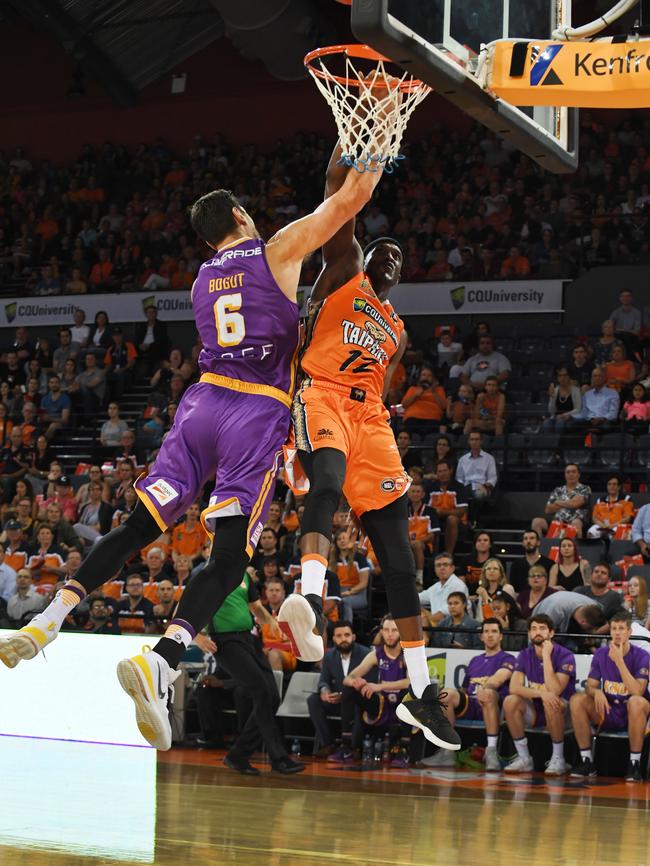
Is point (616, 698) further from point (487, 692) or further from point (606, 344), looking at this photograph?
point (606, 344)

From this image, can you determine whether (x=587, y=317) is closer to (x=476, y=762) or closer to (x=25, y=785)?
(x=476, y=762)

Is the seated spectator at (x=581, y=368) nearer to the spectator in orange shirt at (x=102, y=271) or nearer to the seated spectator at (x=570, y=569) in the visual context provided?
the seated spectator at (x=570, y=569)

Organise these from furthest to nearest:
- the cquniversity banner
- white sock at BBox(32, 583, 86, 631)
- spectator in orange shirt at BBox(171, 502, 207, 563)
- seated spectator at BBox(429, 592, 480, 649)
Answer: the cquniversity banner
spectator in orange shirt at BBox(171, 502, 207, 563)
seated spectator at BBox(429, 592, 480, 649)
white sock at BBox(32, 583, 86, 631)

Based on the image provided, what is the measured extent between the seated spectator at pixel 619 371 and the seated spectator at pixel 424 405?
2104mm

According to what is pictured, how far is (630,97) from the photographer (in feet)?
18.6

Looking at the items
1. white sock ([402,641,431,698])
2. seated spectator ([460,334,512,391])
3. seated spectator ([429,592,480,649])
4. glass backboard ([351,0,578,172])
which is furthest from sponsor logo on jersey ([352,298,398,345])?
seated spectator ([460,334,512,391])

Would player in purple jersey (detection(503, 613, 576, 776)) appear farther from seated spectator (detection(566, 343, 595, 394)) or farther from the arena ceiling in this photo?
the arena ceiling

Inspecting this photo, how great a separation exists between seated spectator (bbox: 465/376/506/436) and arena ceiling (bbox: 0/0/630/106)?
8480 mm

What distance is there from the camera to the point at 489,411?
15.4 meters

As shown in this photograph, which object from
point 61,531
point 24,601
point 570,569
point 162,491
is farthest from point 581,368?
point 162,491

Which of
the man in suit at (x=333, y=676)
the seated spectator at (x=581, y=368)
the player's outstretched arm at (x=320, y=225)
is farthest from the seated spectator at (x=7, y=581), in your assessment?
the player's outstretched arm at (x=320, y=225)

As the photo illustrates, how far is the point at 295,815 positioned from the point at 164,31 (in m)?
19.3

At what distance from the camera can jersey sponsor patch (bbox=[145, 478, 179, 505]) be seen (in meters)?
5.44

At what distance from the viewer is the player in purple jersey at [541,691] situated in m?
10.6
